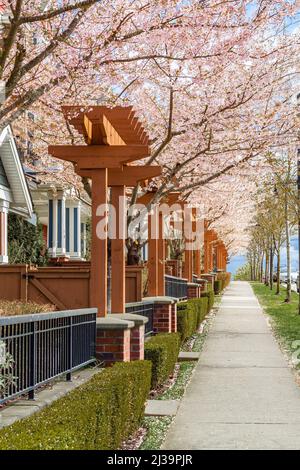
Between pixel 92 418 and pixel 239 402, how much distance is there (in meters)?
4.61

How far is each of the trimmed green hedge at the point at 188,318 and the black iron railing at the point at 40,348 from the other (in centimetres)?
737

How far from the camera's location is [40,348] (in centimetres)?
770

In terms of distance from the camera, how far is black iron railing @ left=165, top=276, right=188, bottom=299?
21.7 metres

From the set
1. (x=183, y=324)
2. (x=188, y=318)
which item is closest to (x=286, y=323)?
(x=188, y=318)

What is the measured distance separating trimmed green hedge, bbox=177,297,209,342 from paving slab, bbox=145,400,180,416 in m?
6.67

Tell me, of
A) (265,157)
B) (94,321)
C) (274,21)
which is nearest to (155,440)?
(94,321)

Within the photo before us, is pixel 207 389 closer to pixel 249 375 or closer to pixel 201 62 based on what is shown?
pixel 249 375

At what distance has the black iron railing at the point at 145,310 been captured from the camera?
13.5 m

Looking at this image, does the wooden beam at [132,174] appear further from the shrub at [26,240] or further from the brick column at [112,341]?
the shrub at [26,240]

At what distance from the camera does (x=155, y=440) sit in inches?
318

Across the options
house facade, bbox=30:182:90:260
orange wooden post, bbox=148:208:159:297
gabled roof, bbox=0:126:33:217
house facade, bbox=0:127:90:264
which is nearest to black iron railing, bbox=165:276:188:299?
house facade, bbox=0:127:90:264

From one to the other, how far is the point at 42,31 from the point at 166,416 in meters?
4.95

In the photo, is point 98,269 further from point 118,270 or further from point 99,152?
point 99,152

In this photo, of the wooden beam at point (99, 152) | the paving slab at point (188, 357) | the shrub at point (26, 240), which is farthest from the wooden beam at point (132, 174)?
the shrub at point (26, 240)
